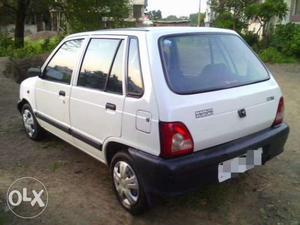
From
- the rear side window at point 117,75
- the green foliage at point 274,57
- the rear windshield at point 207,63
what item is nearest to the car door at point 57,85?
the rear side window at point 117,75

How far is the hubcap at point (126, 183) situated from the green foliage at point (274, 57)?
11.9m

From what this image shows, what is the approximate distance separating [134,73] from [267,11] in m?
14.6

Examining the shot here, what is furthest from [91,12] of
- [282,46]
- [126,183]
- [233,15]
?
[126,183]

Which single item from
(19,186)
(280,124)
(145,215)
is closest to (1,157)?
(19,186)

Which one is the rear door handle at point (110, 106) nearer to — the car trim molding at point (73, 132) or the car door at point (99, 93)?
the car door at point (99, 93)

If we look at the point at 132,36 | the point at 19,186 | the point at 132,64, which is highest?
the point at 132,36

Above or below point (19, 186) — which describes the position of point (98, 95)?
above

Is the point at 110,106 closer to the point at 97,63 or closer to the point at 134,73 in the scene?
the point at 134,73

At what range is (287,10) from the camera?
659 inches

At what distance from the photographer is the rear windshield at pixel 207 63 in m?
3.29

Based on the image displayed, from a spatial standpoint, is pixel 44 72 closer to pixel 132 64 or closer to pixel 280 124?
pixel 132 64

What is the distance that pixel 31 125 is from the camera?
564cm

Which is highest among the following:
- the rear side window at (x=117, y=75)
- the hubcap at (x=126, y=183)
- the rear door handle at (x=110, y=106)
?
the rear side window at (x=117, y=75)

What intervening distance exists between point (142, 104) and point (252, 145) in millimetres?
1122
